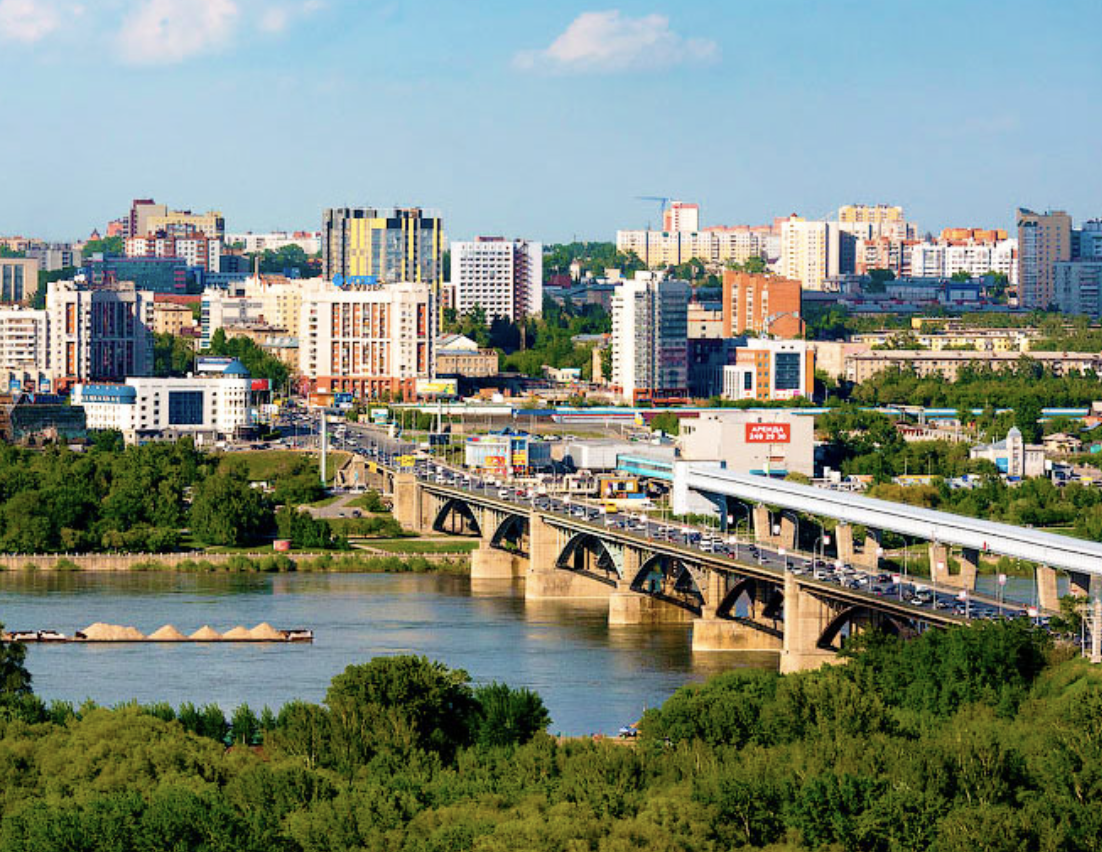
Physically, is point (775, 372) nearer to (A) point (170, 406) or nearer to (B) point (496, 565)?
(A) point (170, 406)

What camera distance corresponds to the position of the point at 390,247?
70.4 meters

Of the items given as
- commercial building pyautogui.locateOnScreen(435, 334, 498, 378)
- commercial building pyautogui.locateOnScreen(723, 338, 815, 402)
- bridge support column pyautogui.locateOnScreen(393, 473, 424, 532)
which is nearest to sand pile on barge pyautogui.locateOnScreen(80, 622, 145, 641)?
bridge support column pyautogui.locateOnScreen(393, 473, 424, 532)

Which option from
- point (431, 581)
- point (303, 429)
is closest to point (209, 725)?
point (431, 581)

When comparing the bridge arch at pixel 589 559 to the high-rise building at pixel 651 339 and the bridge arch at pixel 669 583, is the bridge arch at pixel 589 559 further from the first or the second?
the high-rise building at pixel 651 339

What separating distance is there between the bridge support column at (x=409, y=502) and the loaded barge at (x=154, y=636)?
1084cm

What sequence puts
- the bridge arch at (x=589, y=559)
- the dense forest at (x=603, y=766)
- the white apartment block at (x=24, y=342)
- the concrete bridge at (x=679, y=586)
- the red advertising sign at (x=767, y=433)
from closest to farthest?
the dense forest at (x=603, y=766), the concrete bridge at (x=679, y=586), the bridge arch at (x=589, y=559), the red advertising sign at (x=767, y=433), the white apartment block at (x=24, y=342)

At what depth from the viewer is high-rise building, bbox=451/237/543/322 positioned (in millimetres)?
73250

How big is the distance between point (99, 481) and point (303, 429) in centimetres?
1088

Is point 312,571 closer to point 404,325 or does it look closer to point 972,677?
point 972,677

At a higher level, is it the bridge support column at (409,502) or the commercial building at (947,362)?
the commercial building at (947,362)

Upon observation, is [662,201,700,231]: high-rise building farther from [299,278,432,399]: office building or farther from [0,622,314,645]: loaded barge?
[0,622,314,645]: loaded barge

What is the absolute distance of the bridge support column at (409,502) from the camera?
37.1m

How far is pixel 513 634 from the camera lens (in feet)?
87.5

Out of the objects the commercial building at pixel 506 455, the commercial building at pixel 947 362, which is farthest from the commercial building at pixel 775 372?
the commercial building at pixel 506 455
